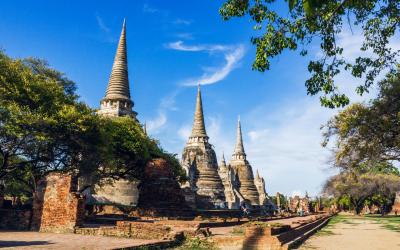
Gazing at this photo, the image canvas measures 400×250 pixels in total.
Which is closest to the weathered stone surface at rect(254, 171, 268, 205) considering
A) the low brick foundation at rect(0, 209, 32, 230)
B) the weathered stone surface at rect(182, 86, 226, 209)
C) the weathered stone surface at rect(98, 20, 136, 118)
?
the weathered stone surface at rect(182, 86, 226, 209)

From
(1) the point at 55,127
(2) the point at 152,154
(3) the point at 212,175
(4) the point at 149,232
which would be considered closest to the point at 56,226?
(4) the point at 149,232

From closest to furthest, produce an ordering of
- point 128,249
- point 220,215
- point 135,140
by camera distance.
Result: point 128,249
point 135,140
point 220,215

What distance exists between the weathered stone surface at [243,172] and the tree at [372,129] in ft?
138

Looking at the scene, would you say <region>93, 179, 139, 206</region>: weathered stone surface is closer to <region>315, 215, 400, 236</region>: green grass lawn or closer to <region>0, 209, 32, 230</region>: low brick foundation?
<region>0, 209, 32, 230</region>: low brick foundation

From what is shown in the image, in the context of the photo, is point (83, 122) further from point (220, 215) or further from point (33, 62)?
point (220, 215)

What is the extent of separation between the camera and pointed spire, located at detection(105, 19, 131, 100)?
35.2 m

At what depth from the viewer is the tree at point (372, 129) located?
47.9 feet

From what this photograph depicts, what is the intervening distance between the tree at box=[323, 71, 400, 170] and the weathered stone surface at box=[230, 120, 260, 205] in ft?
138

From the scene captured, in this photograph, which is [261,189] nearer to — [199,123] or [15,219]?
[199,123]

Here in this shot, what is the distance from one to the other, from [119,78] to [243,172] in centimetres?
3378

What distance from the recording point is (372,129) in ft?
51.2

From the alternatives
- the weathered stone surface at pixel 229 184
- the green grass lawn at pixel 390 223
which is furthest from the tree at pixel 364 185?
the weathered stone surface at pixel 229 184

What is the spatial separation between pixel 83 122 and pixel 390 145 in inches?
568

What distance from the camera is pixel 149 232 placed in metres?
11.2
